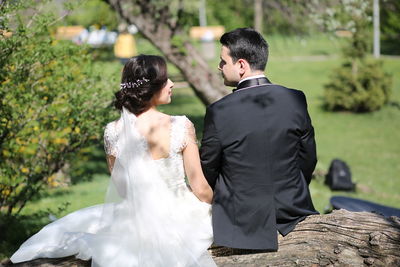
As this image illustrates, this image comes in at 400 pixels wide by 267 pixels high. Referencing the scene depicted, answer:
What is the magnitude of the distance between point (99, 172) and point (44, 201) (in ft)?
7.77

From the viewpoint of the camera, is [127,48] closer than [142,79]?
No

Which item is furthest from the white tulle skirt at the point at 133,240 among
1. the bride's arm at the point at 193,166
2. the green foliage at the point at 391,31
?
the green foliage at the point at 391,31

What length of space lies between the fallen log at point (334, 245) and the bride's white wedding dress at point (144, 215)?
0.64 feet

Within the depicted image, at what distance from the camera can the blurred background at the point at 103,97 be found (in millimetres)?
5883

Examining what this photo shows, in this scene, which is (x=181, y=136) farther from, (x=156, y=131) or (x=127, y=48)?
(x=127, y=48)

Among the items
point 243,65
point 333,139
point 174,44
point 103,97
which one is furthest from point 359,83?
point 243,65

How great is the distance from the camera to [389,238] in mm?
3521

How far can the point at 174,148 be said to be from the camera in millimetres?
3699

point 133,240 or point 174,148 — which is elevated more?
point 174,148

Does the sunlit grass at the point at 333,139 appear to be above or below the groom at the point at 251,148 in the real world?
below

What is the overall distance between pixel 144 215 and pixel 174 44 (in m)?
6.53

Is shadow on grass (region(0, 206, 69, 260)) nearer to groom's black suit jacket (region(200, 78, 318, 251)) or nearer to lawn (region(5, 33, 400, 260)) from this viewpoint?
lawn (region(5, 33, 400, 260))

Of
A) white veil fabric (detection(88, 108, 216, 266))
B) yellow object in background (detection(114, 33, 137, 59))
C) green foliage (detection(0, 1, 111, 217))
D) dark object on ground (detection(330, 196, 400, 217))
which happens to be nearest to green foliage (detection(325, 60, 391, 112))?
yellow object in background (detection(114, 33, 137, 59))

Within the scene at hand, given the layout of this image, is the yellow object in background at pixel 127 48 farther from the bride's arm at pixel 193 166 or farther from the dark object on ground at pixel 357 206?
the bride's arm at pixel 193 166
